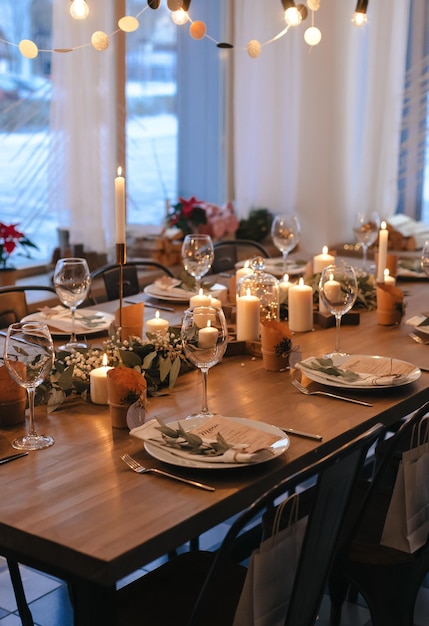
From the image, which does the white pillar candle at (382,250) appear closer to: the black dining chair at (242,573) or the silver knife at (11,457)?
the black dining chair at (242,573)

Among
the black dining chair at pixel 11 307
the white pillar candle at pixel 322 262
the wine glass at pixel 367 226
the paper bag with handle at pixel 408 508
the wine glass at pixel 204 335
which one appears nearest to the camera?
the wine glass at pixel 204 335

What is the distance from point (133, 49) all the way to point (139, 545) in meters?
4.10

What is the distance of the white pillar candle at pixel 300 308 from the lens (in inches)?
111

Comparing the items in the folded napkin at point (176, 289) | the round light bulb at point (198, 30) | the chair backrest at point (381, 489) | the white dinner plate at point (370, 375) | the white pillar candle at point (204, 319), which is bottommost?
the chair backrest at point (381, 489)

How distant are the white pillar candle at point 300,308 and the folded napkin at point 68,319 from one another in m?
0.59

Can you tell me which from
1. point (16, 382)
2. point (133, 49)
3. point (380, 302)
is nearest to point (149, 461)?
point (16, 382)

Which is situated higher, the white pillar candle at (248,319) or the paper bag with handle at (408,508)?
the white pillar candle at (248,319)

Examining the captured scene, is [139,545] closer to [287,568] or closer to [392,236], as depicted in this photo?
[287,568]

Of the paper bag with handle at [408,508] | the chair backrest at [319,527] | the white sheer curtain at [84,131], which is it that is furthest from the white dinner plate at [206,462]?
the white sheer curtain at [84,131]

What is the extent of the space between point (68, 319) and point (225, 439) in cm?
123

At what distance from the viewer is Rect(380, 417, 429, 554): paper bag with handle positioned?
2.05 m

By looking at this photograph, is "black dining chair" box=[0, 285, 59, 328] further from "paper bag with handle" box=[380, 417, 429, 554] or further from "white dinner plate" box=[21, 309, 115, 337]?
"paper bag with handle" box=[380, 417, 429, 554]

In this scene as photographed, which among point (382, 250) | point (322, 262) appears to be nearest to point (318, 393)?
point (382, 250)

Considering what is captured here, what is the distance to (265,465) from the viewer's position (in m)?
1.74
